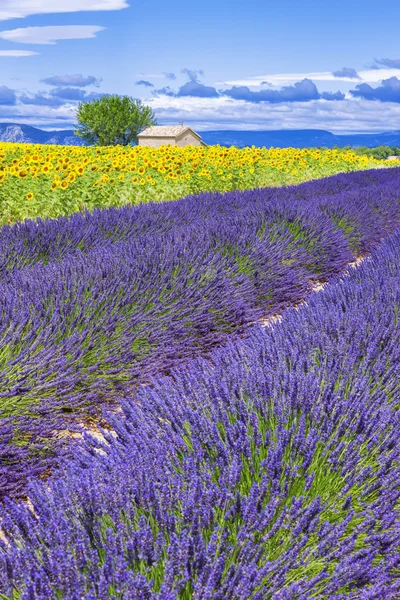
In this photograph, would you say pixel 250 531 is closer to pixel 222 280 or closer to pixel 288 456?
pixel 288 456

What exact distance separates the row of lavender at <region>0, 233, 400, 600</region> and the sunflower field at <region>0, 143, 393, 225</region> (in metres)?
5.99

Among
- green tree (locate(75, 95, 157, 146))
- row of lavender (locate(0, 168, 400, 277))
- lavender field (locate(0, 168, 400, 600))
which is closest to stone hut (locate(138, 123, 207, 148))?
green tree (locate(75, 95, 157, 146))

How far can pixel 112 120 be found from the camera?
128 ft

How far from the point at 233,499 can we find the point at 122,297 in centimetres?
232

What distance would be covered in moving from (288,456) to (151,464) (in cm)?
41

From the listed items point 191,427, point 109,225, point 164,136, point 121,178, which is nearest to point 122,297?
point 191,427

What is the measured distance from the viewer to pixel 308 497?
1.77m

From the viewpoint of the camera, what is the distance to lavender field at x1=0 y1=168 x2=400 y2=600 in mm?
1447

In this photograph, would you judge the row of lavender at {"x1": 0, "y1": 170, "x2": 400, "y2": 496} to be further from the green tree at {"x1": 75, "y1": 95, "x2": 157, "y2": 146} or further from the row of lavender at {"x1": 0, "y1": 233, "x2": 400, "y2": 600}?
the green tree at {"x1": 75, "y1": 95, "x2": 157, "y2": 146}

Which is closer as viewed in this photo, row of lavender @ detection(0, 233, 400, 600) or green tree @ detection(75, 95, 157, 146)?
row of lavender @ detection(0, 233, 400, 600)

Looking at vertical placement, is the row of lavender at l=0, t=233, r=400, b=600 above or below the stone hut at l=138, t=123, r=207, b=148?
below

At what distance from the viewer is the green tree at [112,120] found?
1535 inches

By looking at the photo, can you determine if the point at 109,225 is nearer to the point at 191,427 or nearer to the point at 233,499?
the point at 191,427

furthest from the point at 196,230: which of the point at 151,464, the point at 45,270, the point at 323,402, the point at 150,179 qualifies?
the point at 150,179
